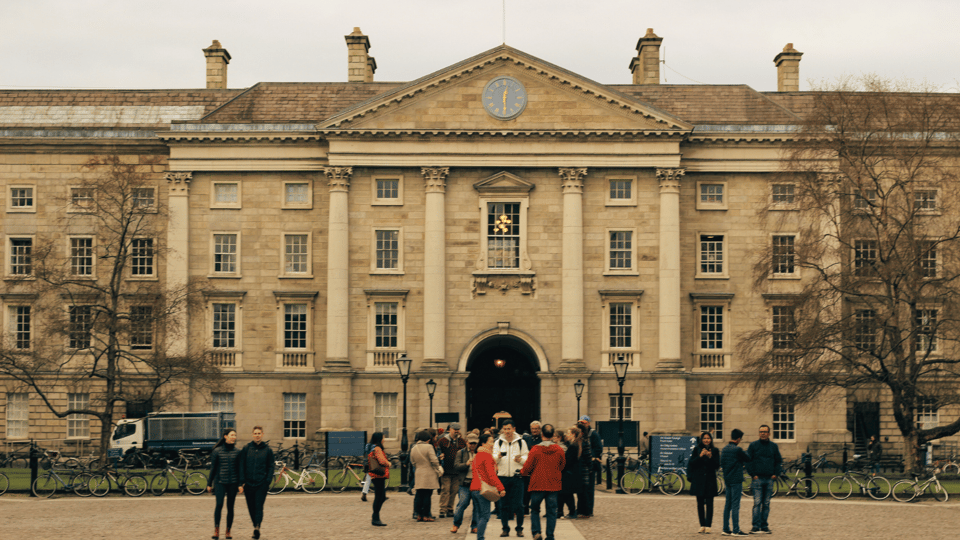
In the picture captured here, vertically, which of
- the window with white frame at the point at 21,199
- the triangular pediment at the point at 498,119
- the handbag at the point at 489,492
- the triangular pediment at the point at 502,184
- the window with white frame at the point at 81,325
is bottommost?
the handbag at the point at 489,492

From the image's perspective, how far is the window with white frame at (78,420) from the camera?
5434cm

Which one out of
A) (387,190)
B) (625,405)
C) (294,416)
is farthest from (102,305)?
(625,405)

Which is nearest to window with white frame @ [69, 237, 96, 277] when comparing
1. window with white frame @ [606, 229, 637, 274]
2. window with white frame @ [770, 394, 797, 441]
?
window with white frame @ [606, 229, 637, 274]

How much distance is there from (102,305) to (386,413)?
1406cm

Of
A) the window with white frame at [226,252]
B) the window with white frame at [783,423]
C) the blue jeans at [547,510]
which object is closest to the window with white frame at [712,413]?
the window with white frame at [783,423]

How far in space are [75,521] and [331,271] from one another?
1105 inches

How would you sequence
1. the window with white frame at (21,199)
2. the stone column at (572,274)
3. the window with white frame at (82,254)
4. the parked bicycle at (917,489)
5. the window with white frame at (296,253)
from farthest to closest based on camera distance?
the window with white frame at (21,199), the window with white frame at (82,254), the window with white frame at (296,253), the stone column at (572,274), the parked bicycle at (917,489)

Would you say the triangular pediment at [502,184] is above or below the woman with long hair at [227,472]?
above

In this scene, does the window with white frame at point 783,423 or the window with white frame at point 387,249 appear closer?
the window with white frame at point 783,423

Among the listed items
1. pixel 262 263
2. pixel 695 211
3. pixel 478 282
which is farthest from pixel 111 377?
pixel 695 211

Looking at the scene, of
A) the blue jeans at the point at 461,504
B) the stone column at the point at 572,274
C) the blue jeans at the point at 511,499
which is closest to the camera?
the blue jeans at the point at 511,499

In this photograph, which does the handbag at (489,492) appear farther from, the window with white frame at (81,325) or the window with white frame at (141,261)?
the window with white frame at (141,261)

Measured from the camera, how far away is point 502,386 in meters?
57.1

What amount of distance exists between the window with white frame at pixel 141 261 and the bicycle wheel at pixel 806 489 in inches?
1359
